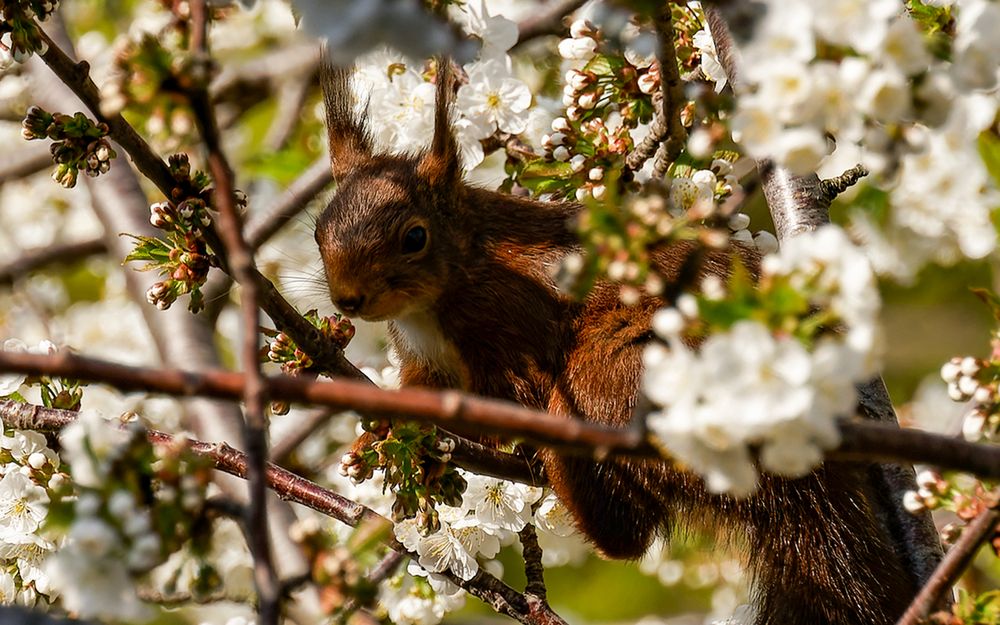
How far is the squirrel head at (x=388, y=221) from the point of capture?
290 centimetres

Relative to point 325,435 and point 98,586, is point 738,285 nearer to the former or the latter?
point 98,586

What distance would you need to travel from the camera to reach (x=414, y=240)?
3033 millimetres

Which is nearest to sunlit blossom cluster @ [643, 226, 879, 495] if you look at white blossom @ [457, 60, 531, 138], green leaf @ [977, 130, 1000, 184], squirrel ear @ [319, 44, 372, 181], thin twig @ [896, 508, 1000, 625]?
thin twig @ [896, 508, 1000, 625]

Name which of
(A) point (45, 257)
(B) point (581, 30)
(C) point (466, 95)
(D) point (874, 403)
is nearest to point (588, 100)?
(B) point (581, 30)

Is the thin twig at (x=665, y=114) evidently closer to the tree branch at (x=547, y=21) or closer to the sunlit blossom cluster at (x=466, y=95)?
the sunlit blossom cluster at (x=466, y=95)

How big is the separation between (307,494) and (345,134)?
3.99 ft

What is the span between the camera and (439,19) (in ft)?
6.87

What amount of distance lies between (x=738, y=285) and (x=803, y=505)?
1.51m

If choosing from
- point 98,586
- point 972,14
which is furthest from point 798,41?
point 98,586

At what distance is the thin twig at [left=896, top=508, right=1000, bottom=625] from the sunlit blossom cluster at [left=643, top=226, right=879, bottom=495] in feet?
1.18

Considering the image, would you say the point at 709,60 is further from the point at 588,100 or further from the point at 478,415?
the point at 478,415

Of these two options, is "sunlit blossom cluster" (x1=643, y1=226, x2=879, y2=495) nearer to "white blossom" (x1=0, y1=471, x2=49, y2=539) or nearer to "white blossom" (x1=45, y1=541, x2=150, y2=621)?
"white blossom" (x1=45, y1=541, x2=150, y2=621)

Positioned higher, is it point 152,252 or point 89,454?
point 89,454

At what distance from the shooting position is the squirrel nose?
2.84 meters
